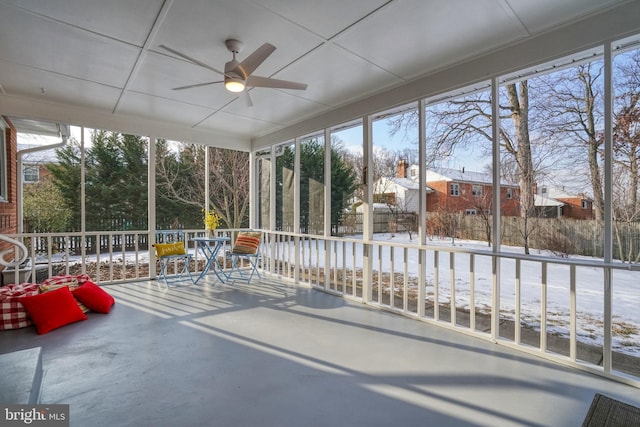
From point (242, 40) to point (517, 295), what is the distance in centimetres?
327

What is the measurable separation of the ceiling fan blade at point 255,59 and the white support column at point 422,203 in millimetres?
1818

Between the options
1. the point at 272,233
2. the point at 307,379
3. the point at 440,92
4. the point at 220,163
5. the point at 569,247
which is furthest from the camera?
the point at 220,163

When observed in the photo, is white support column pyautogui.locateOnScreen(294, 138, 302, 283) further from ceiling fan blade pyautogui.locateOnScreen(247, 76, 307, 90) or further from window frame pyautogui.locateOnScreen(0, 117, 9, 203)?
window frame pyautogui.locateOnScreen(0, 117, 9, 203)

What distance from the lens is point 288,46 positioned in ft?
9.22

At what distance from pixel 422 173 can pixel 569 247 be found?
4.86 feet

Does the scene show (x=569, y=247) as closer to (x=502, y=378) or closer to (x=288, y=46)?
(x=502, y=378)

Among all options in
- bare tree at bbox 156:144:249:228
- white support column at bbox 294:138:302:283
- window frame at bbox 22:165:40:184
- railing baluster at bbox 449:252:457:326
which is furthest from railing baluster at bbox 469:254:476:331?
window frame at bbox 22:165:40:184

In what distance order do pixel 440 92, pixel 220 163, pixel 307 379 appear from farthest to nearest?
pixel 220 163 → pixel 440 92 → pixel 307 379

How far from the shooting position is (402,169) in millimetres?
3787

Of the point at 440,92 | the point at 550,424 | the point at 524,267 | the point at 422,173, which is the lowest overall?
the point at 550,424

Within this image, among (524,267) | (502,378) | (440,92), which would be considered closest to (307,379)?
(502,378)

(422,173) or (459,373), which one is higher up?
(422,173)

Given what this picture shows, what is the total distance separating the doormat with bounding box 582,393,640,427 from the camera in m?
1.75

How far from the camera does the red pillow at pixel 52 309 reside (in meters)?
3.04
